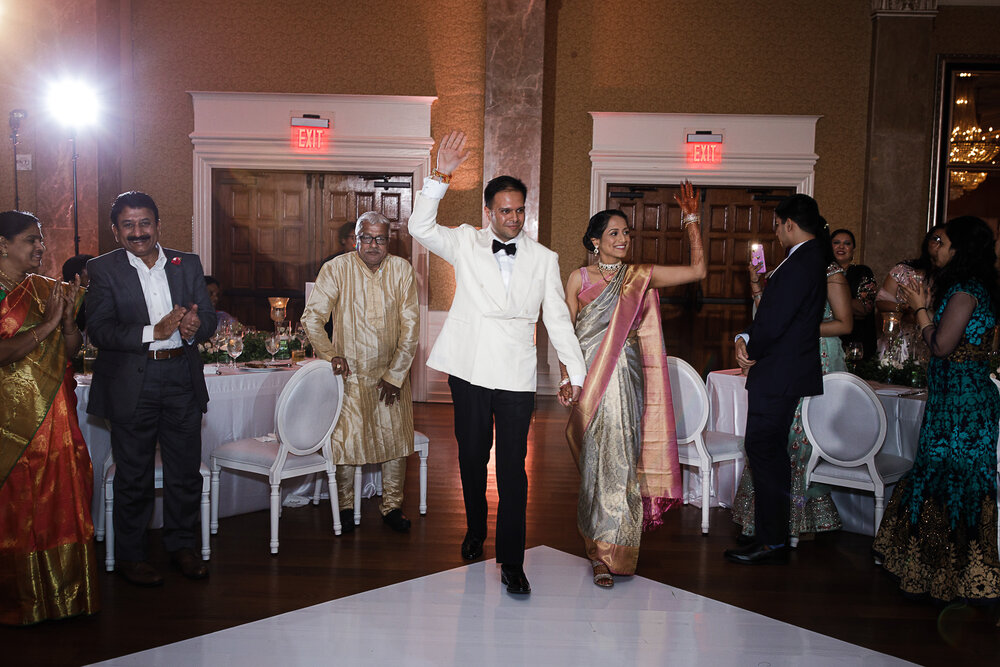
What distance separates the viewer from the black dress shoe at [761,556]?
12.4ft

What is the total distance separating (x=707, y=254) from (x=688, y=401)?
15.8 ft

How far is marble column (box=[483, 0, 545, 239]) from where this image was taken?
8117 millimetres

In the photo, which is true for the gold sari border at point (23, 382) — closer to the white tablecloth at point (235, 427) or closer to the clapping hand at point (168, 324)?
the clapping hand at point (168, 324)

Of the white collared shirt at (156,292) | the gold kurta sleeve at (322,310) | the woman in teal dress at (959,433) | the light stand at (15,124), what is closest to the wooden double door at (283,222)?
the light stand at (15,124)

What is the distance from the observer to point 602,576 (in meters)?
3.44

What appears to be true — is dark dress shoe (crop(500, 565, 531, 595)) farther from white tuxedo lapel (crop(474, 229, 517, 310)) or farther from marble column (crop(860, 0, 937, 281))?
marble column (crop(860, 0, 937, 281))

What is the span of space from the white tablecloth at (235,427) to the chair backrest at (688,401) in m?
2.17

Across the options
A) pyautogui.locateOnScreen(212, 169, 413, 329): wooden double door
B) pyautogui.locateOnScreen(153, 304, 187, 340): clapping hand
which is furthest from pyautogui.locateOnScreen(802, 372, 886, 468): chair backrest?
pyautogui.locateOnScreen(212, 169, 413, 329): wooden double door

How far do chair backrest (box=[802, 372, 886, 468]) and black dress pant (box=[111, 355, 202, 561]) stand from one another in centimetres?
292

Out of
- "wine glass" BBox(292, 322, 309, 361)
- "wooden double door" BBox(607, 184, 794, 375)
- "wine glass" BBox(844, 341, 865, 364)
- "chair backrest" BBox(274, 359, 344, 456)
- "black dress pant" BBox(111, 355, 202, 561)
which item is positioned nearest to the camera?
"black dress pant" BBox(111, 355, 202, 561)

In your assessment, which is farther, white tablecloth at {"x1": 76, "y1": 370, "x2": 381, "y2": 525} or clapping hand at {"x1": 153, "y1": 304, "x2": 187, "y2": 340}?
white tablecloth at {"x1": 76, "y1": 370, "x2": 381, "y2": 525}

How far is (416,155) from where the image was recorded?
27.3 ft

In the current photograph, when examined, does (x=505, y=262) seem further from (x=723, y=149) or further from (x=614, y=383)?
(x=723, y=149)

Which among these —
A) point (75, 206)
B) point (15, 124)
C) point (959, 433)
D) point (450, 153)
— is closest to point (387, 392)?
point (450, 153)
